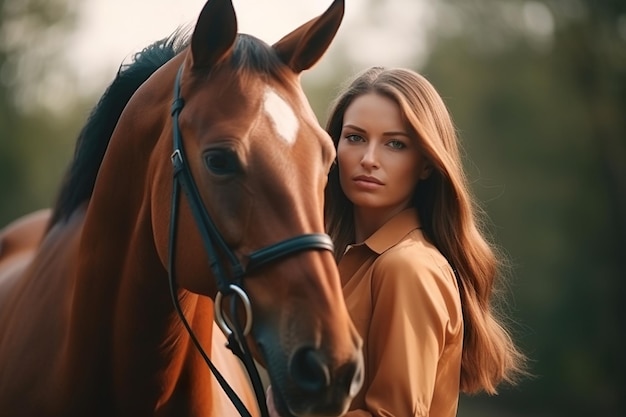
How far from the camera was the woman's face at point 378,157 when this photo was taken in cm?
300

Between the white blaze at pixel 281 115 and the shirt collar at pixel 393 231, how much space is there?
0.68m

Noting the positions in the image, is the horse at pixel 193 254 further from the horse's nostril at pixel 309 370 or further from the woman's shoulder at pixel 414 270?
the woman's shoulder at pixel 414 270

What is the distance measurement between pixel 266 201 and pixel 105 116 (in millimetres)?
1193

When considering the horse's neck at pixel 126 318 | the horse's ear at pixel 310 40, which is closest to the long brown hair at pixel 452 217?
the horse's ear at pixel 310 40

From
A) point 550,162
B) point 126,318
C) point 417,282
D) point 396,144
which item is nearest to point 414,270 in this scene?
point 417,282

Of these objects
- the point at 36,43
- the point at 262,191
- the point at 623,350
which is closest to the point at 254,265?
the point at 262,191

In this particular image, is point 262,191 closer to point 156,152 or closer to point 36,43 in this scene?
point 156,152

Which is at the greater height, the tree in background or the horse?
the tree in background

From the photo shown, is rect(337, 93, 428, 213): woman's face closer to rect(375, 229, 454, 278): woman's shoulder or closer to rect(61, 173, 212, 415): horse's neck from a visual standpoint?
rect(375, 229, 454, 278): woman's shoulder

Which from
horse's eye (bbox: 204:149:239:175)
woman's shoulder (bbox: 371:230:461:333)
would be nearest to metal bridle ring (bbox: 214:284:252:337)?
horse's eye (bbox: 204:149:239:175)

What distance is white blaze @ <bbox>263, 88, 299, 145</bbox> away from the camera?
7.95 feet

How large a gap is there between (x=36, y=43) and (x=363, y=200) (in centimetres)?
1928

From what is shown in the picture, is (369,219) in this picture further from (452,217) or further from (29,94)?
(29,94)

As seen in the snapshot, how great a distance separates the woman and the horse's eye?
0.66 metres
